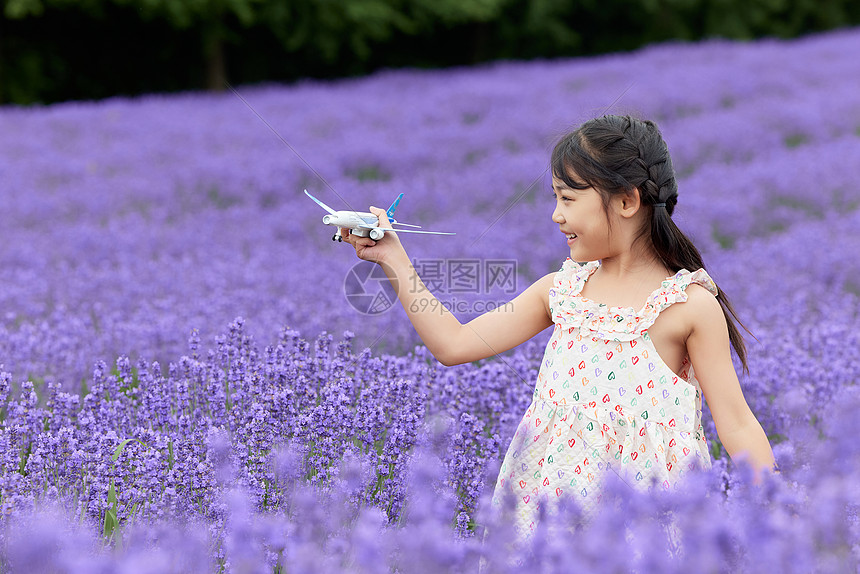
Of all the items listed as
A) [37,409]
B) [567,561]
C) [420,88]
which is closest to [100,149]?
[420,88]

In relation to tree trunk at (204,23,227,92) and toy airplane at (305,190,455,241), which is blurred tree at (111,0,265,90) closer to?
tree trunk at (204,23,227,92)

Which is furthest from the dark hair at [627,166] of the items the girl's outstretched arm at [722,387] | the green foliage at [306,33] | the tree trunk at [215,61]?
the tree trunk at [215,61]

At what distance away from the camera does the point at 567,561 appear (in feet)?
3.74

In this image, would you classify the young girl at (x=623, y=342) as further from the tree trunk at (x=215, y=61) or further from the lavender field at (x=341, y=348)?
the tree trunk at (x=215, y=61)

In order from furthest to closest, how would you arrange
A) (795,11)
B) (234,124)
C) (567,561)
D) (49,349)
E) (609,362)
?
(795,11) < (234,124) < (49,349) < (609,362) < (567,561)

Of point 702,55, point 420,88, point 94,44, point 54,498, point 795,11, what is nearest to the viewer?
point 54,498

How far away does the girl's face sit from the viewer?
207 centimetres

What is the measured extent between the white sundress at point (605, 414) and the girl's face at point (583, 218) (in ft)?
0.50

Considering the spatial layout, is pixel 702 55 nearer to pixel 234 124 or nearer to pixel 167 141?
pixel 234 124

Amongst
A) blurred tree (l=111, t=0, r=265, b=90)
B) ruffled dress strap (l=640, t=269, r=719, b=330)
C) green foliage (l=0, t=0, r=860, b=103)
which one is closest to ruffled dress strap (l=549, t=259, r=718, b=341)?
ruffled dress strap (l=640, t=269, r=719, b=330)

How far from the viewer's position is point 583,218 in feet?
6.81

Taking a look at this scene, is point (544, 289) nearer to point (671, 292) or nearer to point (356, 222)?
point (671, 292)

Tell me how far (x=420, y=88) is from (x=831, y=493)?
13.6 m

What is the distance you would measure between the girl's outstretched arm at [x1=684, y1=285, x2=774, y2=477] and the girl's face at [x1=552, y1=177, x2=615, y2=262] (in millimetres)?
282
